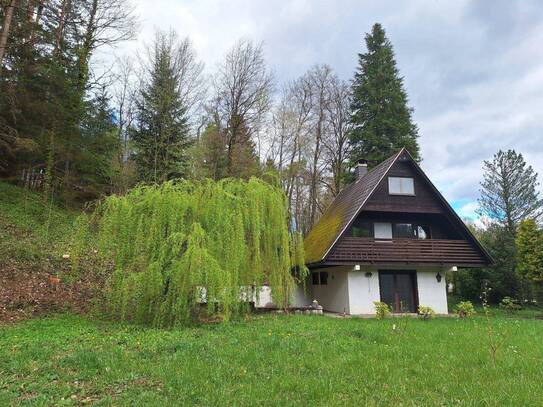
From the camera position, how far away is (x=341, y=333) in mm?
9086

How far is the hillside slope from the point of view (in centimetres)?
1117

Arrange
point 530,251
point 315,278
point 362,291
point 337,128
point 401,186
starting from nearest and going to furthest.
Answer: point 362,291, point 401,186, point 315,278, point 530,251, point 337,128

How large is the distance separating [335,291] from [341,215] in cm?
337

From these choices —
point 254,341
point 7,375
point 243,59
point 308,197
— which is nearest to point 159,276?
point 254,341

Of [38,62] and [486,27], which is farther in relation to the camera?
[38,62]

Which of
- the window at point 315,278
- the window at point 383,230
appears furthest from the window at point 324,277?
the window at point 383,230

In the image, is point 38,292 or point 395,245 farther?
point 395,245

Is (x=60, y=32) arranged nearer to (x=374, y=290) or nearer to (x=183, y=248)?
(x=183, y=248)

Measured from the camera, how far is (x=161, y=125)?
21.9m

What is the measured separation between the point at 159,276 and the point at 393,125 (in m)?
22.3

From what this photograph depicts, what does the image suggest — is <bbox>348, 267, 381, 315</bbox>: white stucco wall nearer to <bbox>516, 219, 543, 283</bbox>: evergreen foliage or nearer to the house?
the house

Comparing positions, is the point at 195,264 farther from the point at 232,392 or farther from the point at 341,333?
the point at 232,392

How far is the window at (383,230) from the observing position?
18.1 meters

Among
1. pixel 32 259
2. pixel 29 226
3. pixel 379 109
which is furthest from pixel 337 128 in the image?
pixel 32 259
